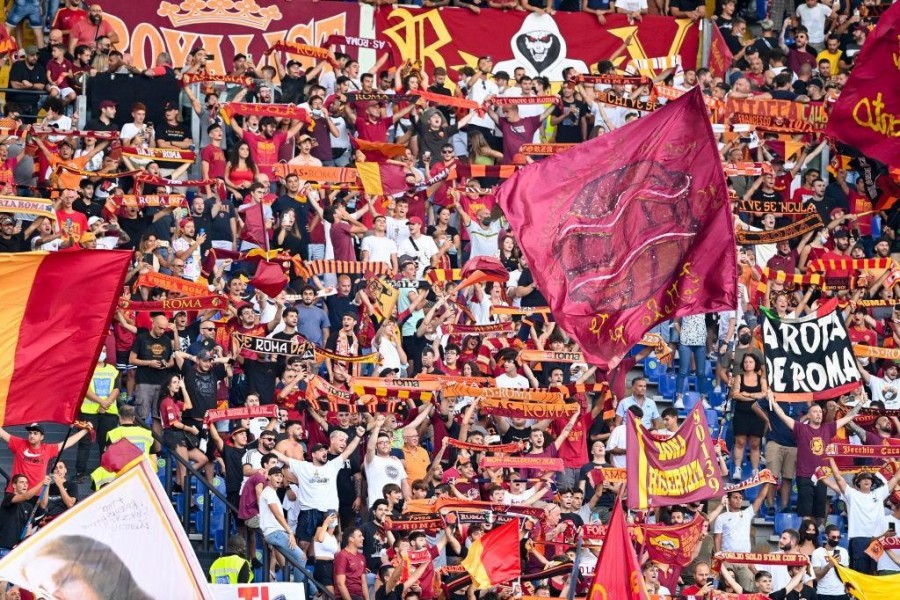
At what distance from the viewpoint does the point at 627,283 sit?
1698 centimetres

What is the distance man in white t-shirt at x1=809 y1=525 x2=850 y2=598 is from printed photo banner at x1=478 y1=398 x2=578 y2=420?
3163 millimetres

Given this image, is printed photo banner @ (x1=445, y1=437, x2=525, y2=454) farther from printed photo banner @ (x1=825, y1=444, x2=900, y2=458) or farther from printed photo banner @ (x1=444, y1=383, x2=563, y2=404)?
A: printed photo banner @ (x1=825, y1=444, x2=900, y2=458)

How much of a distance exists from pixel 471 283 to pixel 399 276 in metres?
0.91

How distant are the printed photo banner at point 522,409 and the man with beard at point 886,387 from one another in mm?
4448

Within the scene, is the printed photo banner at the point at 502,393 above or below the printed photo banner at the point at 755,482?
above

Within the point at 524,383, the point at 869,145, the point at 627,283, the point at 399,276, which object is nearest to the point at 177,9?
the point at 399,276

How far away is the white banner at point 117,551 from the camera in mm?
15172

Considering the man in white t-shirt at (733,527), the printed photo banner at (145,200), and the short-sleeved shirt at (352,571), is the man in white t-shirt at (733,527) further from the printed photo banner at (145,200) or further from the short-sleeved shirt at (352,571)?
the printed photo banner at (145,200)

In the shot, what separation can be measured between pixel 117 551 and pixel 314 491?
481 cm

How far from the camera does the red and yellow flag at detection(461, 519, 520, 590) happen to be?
1938cm

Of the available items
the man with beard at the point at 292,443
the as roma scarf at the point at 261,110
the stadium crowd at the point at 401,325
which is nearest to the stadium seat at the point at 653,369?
the stadium crowd at the point at 401,325

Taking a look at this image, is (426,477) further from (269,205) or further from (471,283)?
(269,205)

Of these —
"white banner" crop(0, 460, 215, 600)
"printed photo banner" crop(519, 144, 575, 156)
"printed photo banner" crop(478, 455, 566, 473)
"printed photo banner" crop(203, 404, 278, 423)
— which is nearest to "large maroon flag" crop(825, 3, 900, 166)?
"printed photo banner" crop(478, 455, 566, 473)

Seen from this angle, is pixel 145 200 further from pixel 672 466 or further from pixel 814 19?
pixel 814 19
